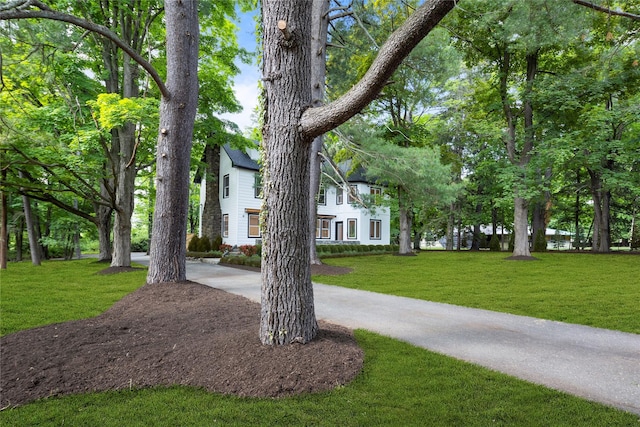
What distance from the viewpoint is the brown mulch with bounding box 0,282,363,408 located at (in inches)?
121

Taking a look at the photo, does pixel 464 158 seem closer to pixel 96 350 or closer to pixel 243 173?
pixel 243 173

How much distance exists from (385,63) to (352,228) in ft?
81.8

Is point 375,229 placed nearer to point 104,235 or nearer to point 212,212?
point 212,212

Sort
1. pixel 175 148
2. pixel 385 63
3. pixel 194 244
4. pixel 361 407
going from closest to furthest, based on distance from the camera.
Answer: pixel 361 407
pixel 385 63
pixel 175 148
pixel 194 244

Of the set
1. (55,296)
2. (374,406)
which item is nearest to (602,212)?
(374,406)

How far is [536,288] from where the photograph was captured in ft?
28.4

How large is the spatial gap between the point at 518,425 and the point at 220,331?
10.6 feet

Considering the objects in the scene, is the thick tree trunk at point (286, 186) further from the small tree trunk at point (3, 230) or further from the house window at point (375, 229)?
the house window at point (375, 229)

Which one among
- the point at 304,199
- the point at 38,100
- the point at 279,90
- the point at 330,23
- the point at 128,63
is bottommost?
the point at 304,199

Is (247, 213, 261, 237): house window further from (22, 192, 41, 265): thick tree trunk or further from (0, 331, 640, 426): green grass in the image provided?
(0, 331, 640, 426): green grass

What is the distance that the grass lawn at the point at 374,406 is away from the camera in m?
2.54

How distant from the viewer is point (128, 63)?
12836 millimetres

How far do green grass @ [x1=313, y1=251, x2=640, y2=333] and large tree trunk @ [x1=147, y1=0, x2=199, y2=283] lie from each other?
4.40 metres

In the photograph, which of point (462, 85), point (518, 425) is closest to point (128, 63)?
point (518, 425)
